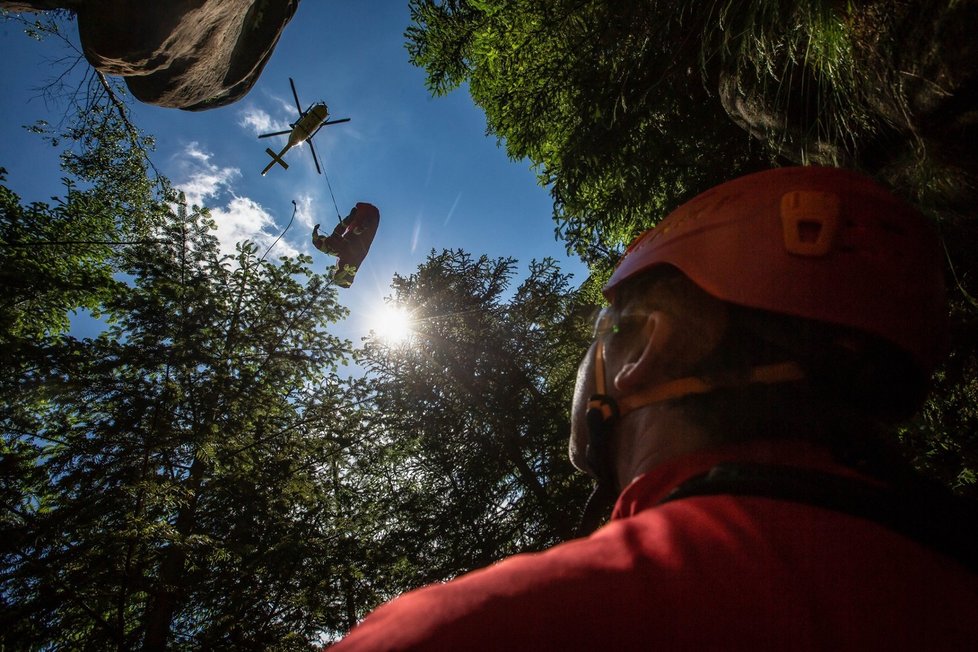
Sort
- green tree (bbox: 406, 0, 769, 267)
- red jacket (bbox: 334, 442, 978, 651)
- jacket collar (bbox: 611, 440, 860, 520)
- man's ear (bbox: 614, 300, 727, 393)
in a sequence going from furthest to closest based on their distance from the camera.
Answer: green tree (bbox: 406, 0, 769, 267)
man's ear (bbox: 614, 300, 727, 393)
jacket collar (bbox: 611, 440, 860, 520)
red jacket (bbox: 334, 442, 978, 651)

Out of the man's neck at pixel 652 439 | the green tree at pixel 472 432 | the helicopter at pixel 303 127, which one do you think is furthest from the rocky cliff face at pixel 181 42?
the man's neck at pixel 652 439

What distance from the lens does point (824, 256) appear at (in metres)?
1.52

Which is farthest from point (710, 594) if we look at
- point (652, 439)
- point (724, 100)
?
point (724, 100)

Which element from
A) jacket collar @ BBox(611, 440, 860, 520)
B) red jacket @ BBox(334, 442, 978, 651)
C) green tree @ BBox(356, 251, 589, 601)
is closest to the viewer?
red jacket @ BBox(334, 442, 978, 651)

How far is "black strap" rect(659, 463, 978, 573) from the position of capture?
0.86 m

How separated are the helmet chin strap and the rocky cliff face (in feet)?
28.4

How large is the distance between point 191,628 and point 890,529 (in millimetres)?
9468

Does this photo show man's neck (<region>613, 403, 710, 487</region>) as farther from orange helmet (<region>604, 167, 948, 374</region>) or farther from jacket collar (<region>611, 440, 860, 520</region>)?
orange helmet (<region>604, 167, 948, 374</region>)

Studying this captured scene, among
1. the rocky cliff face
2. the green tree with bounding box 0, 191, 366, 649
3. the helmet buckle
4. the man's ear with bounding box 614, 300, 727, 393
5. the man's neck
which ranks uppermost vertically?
the rocky cliff face

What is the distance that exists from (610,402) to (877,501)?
2.65 feet

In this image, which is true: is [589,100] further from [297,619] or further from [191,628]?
[191,628]

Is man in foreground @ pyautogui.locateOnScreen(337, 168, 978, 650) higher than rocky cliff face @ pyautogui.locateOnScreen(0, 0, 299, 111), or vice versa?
rocky cliff face @ pyautogui.locateOnScreen(0, 0, 299, 111)

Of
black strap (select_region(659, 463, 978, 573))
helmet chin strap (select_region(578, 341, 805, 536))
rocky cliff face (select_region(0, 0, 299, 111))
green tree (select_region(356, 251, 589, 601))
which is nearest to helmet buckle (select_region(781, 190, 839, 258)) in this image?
helmet chin strap (select_region(578, 341, 805, 536))

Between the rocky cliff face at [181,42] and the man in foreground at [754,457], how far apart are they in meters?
8.49
